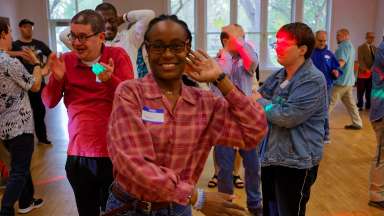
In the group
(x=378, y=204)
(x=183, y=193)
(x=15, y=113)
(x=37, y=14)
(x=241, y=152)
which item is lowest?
(x=378, y=204)

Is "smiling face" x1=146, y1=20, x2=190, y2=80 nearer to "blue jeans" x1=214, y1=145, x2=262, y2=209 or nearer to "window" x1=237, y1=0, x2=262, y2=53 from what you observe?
"blue jeans" x1=214, y1=145, x2=262, y2=209

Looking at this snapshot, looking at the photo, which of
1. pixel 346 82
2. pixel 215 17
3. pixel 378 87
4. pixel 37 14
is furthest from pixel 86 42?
pixel 37 14

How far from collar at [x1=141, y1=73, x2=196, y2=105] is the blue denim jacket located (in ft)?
3.06

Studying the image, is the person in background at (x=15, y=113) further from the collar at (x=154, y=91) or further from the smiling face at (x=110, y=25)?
the collar at (x=154, y=91)

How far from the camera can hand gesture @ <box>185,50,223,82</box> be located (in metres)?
1.35

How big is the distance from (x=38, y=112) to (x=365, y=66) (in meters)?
6.41

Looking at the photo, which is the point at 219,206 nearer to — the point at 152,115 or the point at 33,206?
the point at 152,115

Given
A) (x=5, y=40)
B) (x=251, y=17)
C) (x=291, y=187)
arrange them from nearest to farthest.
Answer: (x=291, y=187) < (x=5, y=40) < (x=251, y=17)

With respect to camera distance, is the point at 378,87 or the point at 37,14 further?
the point at 37,14

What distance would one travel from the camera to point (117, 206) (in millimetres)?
1434

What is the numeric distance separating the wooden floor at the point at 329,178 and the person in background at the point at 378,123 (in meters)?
0.13

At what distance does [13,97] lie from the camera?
9.94 feet

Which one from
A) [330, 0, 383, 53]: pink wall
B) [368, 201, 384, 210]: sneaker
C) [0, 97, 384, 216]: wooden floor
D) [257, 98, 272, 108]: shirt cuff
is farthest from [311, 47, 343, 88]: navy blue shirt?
[330, 0, 383, 53]: pink wall

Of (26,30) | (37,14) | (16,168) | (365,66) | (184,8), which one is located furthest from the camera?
(184,8)
